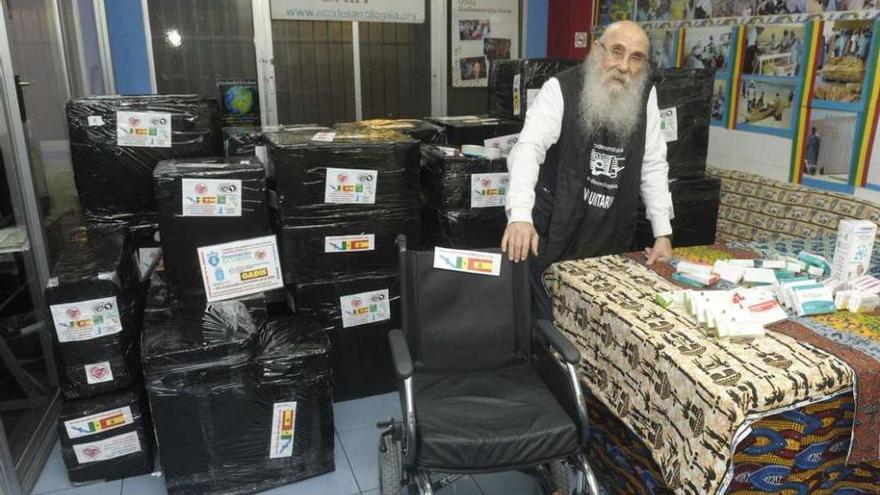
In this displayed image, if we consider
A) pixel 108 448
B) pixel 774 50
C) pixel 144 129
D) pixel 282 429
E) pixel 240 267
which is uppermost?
pixel 774 50

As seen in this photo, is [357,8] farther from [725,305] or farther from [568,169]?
[725,305]

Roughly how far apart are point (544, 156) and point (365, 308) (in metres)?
1.01

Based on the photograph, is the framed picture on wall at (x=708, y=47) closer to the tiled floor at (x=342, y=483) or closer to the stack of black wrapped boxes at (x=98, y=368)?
the tiled floor at (x=342, y=483)

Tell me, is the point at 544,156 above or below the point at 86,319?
above

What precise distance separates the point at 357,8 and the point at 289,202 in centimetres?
245

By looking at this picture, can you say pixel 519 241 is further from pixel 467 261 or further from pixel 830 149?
pixel 830 149

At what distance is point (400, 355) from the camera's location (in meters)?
1.69

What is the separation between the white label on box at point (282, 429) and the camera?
6.88 ft

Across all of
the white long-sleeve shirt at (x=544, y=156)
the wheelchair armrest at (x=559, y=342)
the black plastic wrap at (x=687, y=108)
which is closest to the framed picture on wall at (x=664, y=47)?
the black plastic wrap at (x=687, y=108)

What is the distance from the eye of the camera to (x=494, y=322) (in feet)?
6.61

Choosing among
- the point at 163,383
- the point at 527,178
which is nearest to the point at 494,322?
the point at 527,178

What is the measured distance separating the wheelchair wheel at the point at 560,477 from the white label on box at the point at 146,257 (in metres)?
1.85

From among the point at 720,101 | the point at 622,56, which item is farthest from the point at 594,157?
the point at 720,101

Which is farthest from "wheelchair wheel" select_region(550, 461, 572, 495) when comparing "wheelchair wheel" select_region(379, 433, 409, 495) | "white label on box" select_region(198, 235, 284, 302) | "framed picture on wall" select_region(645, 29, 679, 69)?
"framed picture on wall" select_region(645, 29, 679, 69)
